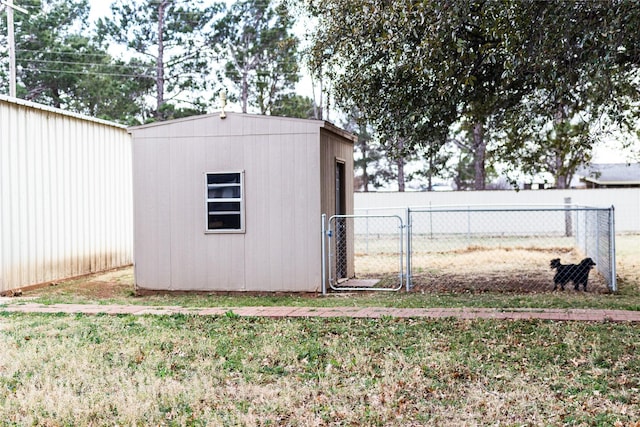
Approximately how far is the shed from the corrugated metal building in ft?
6.72

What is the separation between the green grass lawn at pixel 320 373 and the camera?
195 inches

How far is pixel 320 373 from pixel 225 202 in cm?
566

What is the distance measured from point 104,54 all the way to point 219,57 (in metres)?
4.31

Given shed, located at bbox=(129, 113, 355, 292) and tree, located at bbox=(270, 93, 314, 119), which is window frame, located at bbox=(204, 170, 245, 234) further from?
tree, located at bbox=(270, 93, 314, 119)

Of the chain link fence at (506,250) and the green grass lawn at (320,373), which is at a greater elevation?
the chain link fence at (506,250)

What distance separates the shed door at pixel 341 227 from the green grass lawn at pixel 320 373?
394 cm

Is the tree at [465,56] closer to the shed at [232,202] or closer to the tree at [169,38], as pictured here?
the shed at [232,202]

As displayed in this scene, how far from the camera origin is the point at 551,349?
6449mm

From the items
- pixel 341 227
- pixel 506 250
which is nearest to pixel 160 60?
pixel 506 250

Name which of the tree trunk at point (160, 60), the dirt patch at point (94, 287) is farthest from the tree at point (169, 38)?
the dirt patch at point (94, 287)

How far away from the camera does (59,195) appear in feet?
44.1

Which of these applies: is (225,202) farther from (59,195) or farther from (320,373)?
(320,373)

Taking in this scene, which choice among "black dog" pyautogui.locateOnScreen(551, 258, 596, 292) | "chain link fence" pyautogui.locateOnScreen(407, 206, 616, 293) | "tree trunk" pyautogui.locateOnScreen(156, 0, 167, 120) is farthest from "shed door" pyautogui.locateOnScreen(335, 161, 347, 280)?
"tree trunk" pyautogui.locateOnScreen(156, 0, 167, 120)

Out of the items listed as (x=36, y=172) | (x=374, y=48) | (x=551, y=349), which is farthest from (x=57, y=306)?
(x=551, y=349)
